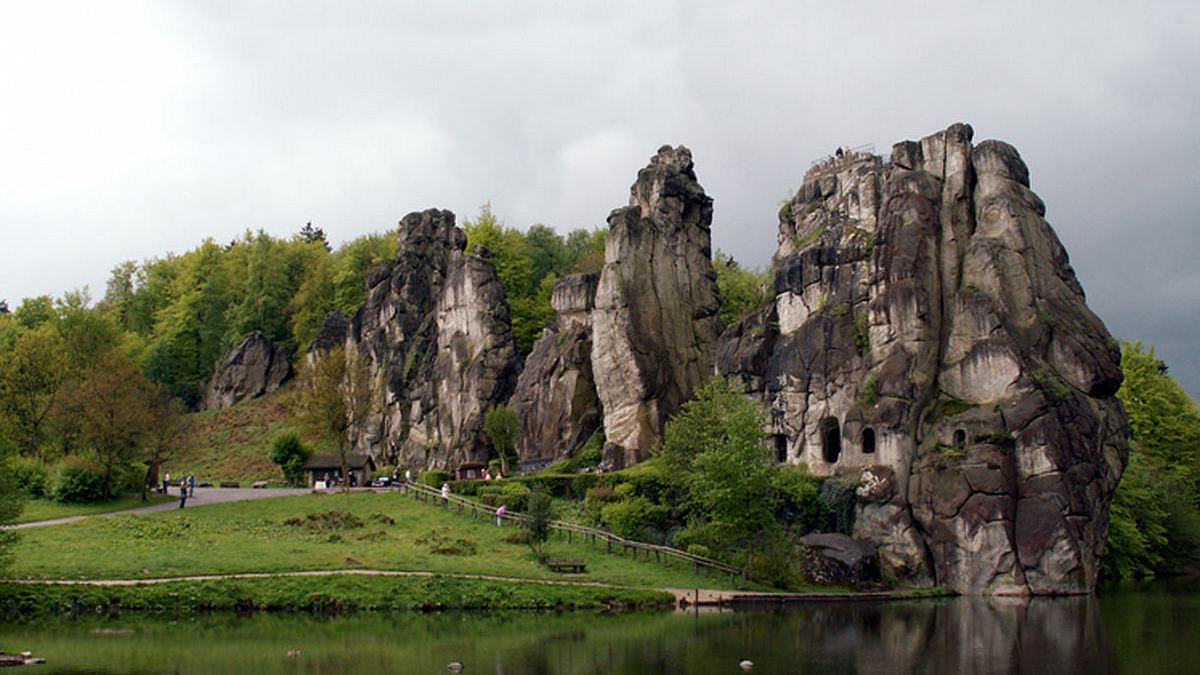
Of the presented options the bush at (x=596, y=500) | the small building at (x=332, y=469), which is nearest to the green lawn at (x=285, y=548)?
the bush at (x=596, y=500)

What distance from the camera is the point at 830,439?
6112 centimetres

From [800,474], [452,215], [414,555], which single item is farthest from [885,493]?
[452,215]

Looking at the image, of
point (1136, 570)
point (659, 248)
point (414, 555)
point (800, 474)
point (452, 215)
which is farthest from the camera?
point (452, 215)

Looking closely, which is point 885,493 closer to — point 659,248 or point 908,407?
point 908,407

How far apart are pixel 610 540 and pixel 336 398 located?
2599 cm

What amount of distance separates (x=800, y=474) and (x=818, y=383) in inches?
232

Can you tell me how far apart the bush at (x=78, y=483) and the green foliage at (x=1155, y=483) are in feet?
180

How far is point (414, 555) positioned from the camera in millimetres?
47312

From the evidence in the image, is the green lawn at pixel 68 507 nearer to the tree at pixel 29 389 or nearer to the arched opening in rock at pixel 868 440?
the tree at pixel 29 389

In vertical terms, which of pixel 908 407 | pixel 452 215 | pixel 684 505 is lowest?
pixel 684 505

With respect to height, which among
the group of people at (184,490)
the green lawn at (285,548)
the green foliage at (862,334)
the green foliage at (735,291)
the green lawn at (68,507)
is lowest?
the green lawn at (285,548)

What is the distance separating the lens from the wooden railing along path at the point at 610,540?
1938 inches

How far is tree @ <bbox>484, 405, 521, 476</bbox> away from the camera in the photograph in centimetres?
7244

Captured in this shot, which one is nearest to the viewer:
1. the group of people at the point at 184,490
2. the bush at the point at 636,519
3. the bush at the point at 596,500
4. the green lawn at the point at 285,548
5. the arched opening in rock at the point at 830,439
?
the green lawn at the point at 285,548
